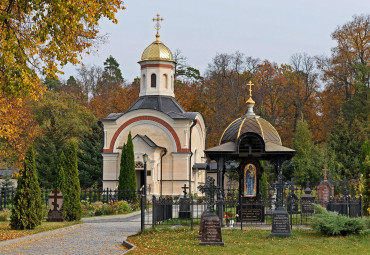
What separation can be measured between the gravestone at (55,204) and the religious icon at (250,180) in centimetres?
644

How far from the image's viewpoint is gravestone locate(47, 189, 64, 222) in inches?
778

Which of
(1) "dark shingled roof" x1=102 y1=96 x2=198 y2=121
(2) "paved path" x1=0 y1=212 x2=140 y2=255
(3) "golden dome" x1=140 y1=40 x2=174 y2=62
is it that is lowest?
(2) "paved path" x1=0 y1=212 x2=140 y2=255

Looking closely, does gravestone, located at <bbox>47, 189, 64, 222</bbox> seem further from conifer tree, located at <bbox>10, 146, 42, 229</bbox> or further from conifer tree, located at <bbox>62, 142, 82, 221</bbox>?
conifer tree, located at <bbox>10, 146, 42, 229</bbox>

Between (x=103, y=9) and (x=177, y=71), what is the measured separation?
45676mm

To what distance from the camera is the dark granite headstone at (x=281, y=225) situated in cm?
1484

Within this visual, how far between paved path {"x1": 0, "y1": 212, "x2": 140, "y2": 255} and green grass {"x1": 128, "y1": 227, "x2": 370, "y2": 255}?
→ 29.7 inches

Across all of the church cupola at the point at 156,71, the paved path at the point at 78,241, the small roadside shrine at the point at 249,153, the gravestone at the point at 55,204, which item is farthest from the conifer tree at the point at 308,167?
the gravestone at the point at 55,204

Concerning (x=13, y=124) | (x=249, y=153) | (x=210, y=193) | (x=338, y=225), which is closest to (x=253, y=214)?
(x=249, y=153)

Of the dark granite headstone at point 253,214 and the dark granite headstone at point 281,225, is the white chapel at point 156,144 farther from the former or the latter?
the dark granite headstone at point 281,225

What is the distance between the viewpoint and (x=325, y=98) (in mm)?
49906

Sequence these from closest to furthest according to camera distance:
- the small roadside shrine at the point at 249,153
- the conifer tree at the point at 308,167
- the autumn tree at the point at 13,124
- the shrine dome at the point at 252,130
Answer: the small roadside shrine at the point at 249,153 → the shrine dome at the point at 252,130 → the autumn tree at the point at 13,124 → the conifer tree at the point at 308,167

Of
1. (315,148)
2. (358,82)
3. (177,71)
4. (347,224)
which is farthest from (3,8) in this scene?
(177,71)

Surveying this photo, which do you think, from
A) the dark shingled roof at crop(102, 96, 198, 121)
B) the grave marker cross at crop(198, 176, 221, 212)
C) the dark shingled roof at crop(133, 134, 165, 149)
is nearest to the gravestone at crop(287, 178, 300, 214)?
the grave marker cross at crop(198, 176, 221, 212)

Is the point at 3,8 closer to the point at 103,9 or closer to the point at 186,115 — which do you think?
the point at 103,9
